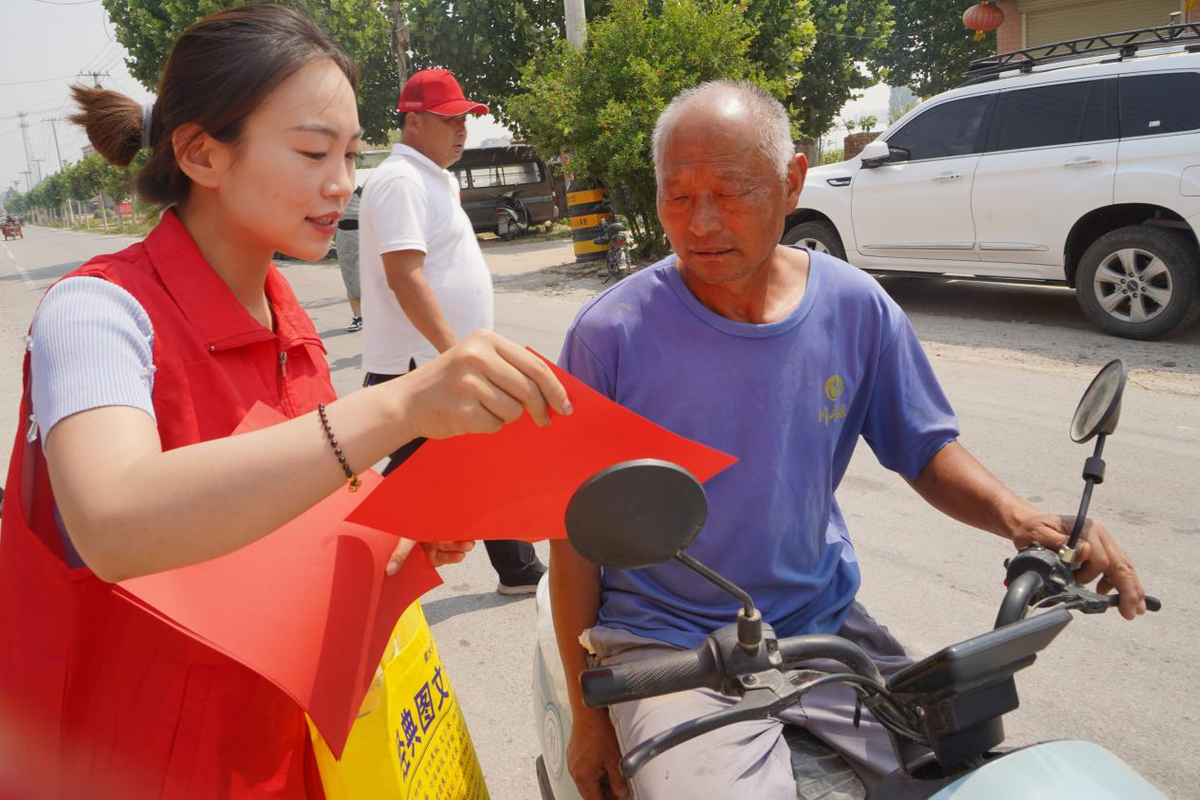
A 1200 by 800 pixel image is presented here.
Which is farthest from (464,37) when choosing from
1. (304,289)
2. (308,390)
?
(308,390)

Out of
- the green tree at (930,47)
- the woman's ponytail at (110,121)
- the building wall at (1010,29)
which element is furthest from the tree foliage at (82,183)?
the green tree at (930,47)

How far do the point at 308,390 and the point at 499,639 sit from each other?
2.46 meters

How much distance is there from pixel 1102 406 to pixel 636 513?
1.03m

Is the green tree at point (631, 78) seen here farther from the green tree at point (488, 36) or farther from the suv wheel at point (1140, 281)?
the green tree at point (488, 36)

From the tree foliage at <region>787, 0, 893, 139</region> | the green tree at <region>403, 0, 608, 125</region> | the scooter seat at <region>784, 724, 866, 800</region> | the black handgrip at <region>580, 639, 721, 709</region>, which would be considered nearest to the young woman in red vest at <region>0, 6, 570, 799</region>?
the black handgrip at <region>580, 639, 721, 709</region>

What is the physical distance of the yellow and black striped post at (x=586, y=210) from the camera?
1403cm

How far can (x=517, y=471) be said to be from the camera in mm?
1288

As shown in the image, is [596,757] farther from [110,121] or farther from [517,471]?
[110,121]

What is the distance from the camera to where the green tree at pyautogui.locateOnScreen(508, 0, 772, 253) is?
12250mm

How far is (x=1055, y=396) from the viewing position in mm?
6129

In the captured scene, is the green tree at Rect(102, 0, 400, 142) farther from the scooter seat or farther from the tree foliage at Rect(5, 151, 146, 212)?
the scooter seat

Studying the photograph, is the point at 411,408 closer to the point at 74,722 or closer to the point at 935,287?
the point at 74,722

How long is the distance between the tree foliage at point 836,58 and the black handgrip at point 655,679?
23412 mm

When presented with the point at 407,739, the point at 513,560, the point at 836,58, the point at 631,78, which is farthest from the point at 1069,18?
the point at 407,739
